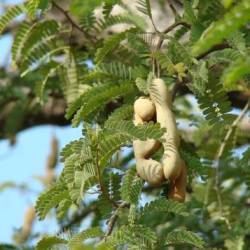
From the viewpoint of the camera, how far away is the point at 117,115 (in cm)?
164

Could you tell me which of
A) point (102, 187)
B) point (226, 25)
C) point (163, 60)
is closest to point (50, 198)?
point (102, 187)

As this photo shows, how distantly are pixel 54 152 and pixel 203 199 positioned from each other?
131 centimetres

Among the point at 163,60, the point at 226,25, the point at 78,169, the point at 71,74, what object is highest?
the point at 226,25

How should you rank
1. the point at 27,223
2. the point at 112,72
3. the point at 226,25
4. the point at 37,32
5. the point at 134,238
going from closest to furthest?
the point at 226,25
the point at 134,238
the point at 112,72
the point at 37,32
the point at 27,223

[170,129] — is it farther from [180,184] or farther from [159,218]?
[159,218]

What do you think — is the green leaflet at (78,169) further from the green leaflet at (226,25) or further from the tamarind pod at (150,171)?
the green leaflet at (226,25)

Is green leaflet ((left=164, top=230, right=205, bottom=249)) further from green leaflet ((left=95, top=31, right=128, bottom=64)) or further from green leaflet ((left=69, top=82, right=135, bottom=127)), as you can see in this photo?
Answer: green leaflet ((left=95, top=31, right=128, bottom=64))

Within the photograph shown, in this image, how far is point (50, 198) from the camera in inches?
64.5

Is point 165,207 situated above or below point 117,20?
below

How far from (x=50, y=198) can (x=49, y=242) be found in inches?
4.8

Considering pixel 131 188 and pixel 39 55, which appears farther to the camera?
pixel 39 55

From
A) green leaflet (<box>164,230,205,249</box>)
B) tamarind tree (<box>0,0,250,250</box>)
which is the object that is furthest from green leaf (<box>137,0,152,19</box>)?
green leaflet (<box>164,230,205,249</box>)

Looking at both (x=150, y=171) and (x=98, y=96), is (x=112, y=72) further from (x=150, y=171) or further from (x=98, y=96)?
(x=150, y=171)

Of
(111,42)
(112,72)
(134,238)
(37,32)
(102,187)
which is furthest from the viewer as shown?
(37,32)
